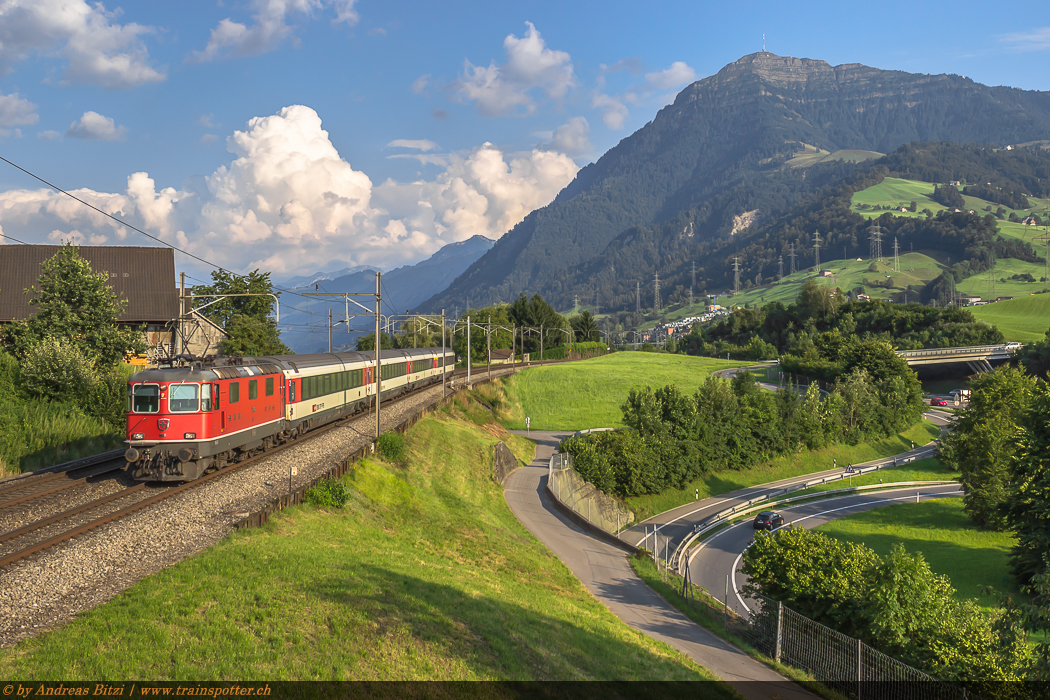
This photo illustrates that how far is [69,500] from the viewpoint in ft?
66.8

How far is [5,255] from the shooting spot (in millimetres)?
62000

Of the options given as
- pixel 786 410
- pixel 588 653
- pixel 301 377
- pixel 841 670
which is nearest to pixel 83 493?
pixel 301 377

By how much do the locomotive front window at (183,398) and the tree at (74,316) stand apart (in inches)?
746

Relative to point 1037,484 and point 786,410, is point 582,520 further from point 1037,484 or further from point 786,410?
point 786,410

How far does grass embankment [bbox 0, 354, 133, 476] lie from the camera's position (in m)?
26.5

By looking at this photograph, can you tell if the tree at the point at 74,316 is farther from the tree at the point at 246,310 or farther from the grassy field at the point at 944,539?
the grassy field at the point at 944,539

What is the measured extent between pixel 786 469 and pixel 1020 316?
146161mm

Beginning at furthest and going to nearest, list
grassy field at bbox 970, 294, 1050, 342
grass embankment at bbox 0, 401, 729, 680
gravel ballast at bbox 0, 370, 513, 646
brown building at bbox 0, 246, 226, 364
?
1. grassy field at bbox 970, 294, 1050, 342
2. brown building at bbox 0, 246, 226, 364
3. gravel ballast at bbox 0, 370, 513, 646
4. grass embankment at bbox 0, 401, 729, 680

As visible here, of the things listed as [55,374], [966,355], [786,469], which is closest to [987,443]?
[786,469]

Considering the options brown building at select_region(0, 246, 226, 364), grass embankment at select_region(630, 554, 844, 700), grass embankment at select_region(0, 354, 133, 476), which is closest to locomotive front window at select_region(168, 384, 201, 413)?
grass embankment at select_region(0, 354, 133, 476)

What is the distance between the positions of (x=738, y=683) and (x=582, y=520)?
24.1 m

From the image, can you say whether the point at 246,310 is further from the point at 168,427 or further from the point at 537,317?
the point at 537,317

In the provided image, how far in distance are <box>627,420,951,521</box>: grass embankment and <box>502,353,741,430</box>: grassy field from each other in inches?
725

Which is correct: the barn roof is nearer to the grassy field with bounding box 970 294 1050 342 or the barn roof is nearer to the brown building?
the brown building
